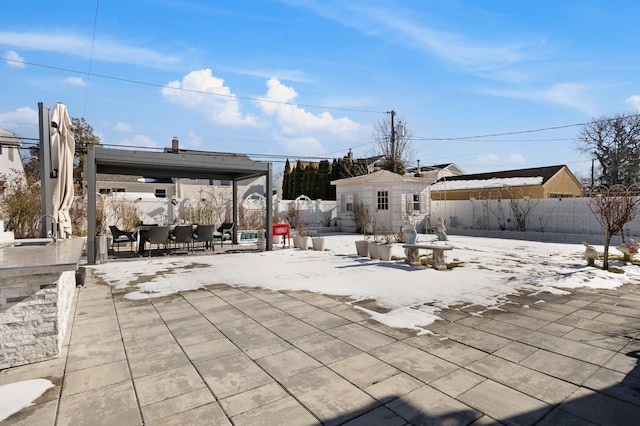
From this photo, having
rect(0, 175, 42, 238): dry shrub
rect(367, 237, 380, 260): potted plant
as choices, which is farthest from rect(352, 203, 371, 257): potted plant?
rect(0, 175, 42, 238): dry shrub

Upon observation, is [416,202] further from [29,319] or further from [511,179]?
[29,319]

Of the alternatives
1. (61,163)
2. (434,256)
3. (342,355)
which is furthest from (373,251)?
(61,163)

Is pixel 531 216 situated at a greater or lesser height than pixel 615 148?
lesser

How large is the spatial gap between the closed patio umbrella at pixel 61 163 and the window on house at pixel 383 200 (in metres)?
15.4

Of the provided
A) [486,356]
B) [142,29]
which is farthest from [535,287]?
[142,29]

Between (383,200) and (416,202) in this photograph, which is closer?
(383,200)

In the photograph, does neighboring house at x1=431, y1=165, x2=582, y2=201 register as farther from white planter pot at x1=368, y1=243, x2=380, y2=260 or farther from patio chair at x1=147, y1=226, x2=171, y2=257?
patio chair at x1=147, y1=226, x2=171, y2=257

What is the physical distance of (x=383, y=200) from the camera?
19.3 metres

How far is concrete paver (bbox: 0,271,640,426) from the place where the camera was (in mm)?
2482

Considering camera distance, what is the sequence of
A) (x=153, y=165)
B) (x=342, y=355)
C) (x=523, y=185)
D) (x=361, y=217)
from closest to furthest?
1. (x=342, y=355)
2. (x=153, y=165)
3. (x=361, y=217)
4. (x=523, y=185)

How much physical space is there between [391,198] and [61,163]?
15.8m

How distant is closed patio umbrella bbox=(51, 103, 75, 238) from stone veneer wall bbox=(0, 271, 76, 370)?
2.83 m

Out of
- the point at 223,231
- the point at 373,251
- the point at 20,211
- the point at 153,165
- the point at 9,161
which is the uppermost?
the point at 9,161

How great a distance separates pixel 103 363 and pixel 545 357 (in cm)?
420
